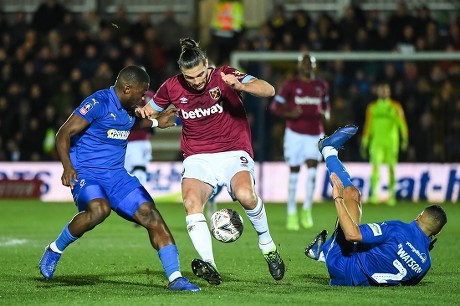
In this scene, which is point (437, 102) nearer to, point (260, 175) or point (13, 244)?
point (260, 175)

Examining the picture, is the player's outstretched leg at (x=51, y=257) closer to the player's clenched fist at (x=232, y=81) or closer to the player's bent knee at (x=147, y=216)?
the player's bent knee at (x=147, y=216)

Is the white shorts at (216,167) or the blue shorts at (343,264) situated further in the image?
Answer: the white shorts at (216,167)

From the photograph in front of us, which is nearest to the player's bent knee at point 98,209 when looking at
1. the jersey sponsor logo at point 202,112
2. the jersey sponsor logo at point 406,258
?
the jersey sponsor logo at point 202,112

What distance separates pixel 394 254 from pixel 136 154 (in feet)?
26.2

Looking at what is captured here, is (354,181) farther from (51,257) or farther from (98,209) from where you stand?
(98,209)

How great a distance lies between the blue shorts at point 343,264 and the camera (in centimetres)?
929

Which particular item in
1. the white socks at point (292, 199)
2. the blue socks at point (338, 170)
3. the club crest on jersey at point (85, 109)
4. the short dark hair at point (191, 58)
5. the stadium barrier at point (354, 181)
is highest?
the short dark hair at point (191, 58)

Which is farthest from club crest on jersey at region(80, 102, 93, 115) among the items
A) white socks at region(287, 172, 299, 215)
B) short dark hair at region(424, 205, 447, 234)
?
white socks at region(287, 172, 299, 215)

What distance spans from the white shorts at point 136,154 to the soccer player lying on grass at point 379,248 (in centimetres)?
724

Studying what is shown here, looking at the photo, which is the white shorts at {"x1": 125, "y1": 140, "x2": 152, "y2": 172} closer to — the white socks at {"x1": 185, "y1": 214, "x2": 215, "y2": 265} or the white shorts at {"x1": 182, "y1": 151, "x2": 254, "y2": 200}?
the white shorts at {"x1": 182, "y1": 151, "x2": 254, "y2": 200}

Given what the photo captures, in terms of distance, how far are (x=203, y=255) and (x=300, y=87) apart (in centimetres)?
713

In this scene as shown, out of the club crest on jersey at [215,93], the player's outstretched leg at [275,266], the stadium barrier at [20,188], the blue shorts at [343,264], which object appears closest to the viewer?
the blue shorts at [343,264]

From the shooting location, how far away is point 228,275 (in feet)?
33.8

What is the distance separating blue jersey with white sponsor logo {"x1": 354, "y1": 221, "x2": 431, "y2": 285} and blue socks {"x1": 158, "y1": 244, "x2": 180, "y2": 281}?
1.66 m
